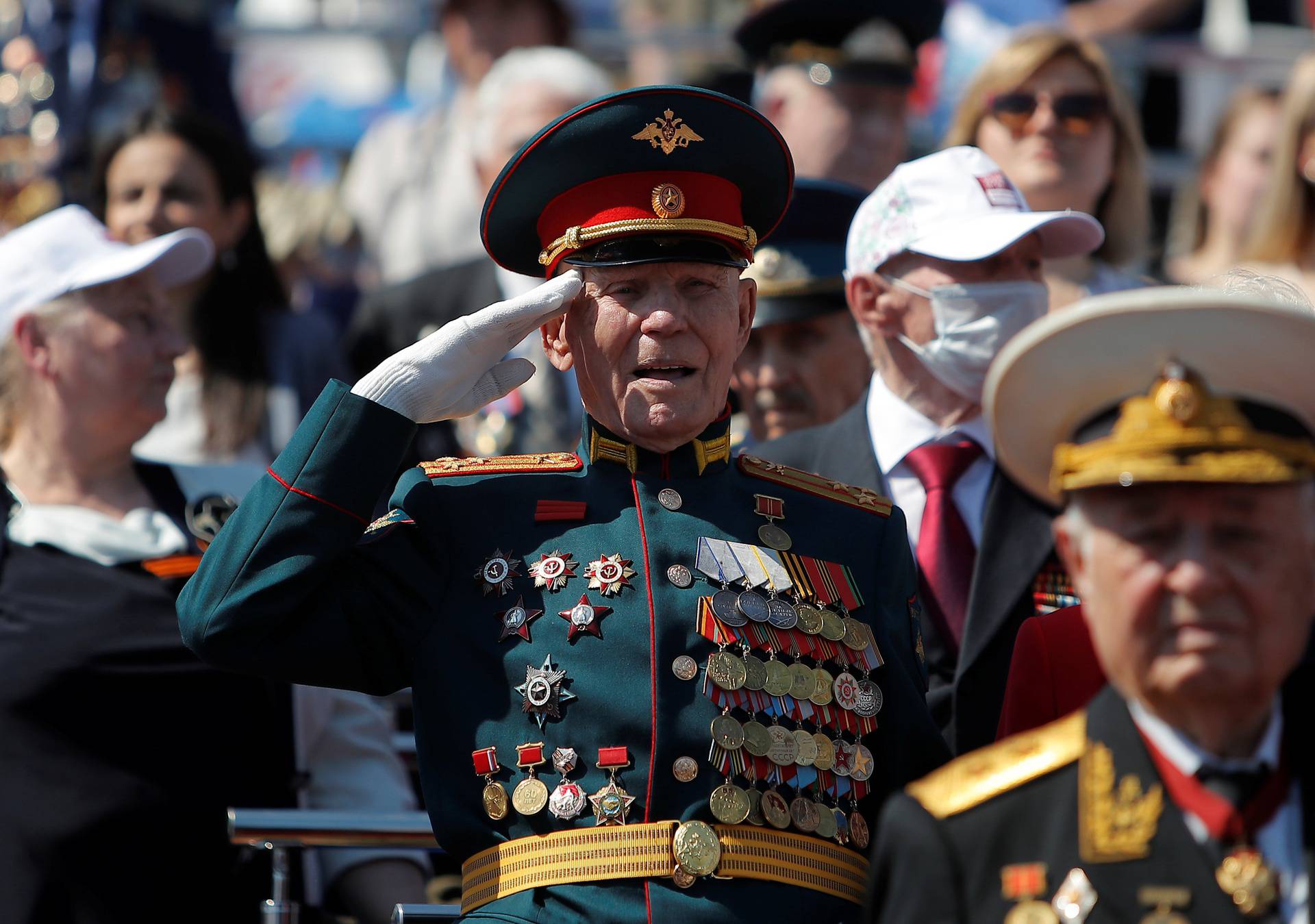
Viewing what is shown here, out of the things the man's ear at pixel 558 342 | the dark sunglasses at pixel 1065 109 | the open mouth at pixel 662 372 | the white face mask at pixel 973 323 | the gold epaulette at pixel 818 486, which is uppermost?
the dark sunglasses at pixel 1065 109

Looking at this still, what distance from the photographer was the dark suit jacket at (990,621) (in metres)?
4.14

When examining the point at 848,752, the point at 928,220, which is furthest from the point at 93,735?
the point at 928,220

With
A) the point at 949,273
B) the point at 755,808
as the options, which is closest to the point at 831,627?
the point at 755,808

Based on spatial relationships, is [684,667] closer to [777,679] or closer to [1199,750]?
[777,679]

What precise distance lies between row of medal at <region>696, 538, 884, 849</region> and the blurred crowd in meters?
1.27

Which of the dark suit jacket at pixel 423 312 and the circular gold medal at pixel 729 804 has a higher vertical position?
the dark suit jacket at pixel 423 312

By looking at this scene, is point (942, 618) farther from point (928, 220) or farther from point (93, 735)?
point (93, 735)

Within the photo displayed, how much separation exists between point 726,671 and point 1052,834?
0.95m

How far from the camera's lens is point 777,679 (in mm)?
3580

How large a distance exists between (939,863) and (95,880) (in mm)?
2507

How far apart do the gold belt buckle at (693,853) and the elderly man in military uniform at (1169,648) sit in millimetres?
719

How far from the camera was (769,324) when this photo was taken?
5.59 metres

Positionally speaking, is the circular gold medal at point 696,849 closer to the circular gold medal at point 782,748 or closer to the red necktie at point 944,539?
the circular gold medal at point 782,748

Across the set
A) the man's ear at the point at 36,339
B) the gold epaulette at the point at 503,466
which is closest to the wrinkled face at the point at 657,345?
the gold epaulette at the point at 503,466
